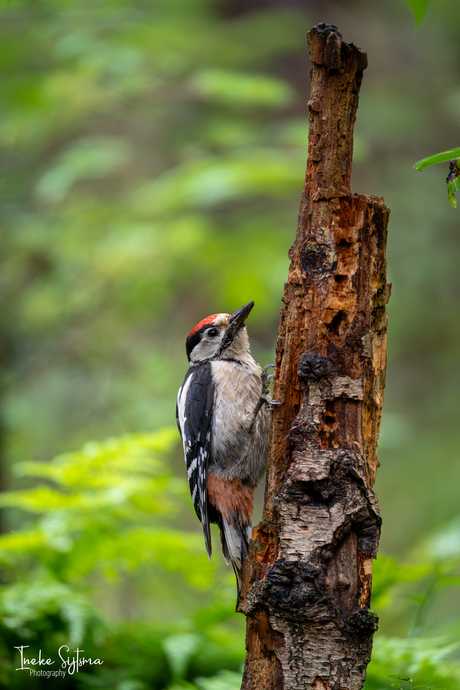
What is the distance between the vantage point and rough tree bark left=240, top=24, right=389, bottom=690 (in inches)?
68.9

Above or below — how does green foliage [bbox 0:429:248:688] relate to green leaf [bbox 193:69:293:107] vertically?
below

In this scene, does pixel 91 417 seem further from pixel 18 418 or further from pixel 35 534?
pixel 35 534

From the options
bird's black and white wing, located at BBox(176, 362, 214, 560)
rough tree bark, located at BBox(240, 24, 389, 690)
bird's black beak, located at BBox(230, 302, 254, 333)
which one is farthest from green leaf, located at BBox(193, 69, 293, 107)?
rough tree bark, located at BBox(240, 24, 389, 690)

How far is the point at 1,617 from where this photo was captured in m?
2.65

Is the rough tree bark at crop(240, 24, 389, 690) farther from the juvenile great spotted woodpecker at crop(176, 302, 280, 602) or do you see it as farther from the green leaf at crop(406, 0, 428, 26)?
the juvenile great spotted woodpecker at crop(176, 302, 280, 602)

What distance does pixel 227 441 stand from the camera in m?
3.31

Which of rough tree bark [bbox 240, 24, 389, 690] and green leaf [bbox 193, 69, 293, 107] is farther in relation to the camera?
green leaf [bbox 193, 69, 293, 107]

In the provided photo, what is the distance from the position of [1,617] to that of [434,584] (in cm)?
209

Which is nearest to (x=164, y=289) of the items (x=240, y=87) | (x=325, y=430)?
(x=240, y=87)

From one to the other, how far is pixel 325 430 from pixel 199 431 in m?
1.55

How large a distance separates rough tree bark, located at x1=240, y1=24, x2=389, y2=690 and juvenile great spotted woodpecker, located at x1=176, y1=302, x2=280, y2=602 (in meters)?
1.14

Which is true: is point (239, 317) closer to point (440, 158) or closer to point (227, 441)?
point (227, 441)

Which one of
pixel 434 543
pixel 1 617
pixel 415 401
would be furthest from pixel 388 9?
Result: pixel 1 617

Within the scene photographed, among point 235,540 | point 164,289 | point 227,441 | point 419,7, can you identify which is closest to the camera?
point 419,7
